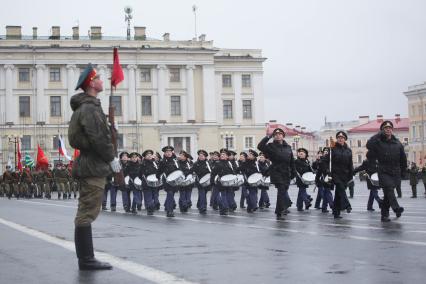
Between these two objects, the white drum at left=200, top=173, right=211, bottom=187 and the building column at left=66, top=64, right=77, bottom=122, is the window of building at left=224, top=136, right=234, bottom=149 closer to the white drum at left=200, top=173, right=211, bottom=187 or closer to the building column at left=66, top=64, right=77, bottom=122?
the building column at left=66, top=64, right=77, bottom=122

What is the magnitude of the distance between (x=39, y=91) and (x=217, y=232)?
3350 inches

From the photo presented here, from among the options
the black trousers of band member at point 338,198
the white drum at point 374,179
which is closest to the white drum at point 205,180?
the white drum at point 374,179

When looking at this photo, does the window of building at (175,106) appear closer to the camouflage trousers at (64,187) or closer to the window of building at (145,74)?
the window of building at (145,74)

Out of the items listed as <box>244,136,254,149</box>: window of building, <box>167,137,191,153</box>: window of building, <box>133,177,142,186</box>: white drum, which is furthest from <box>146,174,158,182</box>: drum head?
<box>244,136,254,149</box>: window of building

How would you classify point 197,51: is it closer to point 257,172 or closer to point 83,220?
point 257,172

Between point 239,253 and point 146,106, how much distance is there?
90403mm

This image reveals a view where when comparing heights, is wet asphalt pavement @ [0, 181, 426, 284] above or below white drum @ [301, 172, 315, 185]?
below

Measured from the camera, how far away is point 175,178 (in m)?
22.3

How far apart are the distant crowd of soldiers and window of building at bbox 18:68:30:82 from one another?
1655 inches

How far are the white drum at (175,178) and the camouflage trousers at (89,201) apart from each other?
13.0m

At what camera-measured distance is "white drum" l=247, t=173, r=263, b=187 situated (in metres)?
23.8

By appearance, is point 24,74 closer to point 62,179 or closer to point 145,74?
point 145,74

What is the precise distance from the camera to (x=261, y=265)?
915cm

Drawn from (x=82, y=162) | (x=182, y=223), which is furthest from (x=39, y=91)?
(x=82, y=162)
